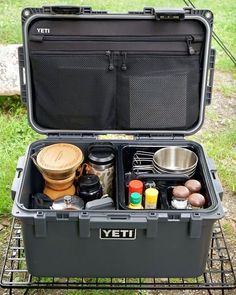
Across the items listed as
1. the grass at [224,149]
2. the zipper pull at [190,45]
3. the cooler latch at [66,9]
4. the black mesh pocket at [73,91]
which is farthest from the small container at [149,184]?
the grass at [224,149]

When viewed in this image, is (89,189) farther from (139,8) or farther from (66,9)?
(139,8)

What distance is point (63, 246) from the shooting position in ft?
4.91

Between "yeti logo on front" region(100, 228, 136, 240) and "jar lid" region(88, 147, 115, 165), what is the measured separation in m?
0.40

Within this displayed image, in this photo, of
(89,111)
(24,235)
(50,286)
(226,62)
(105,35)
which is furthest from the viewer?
(226,62)

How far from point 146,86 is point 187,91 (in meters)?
0.16

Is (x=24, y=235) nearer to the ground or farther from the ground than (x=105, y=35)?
nearer to the ground

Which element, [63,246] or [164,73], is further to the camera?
[164,73]

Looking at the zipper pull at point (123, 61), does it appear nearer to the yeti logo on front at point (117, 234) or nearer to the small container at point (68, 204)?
the small container at point (68, 204)

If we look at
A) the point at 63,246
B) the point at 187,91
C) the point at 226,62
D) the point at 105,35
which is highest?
the point at 105,35

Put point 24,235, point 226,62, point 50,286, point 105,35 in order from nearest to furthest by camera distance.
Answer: point 24,235, point 50,286, point 105,35, point 226,62

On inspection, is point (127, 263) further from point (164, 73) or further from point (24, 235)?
point (164, 73)

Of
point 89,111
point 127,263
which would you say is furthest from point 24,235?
point 89,111

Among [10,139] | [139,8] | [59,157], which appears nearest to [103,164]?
[59,157]

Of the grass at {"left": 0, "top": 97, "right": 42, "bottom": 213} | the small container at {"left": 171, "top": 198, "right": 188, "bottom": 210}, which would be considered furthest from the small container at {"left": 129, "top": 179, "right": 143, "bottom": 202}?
the grass at {"left": 0, "top": 97, "right": 42, "bottom": 213}
